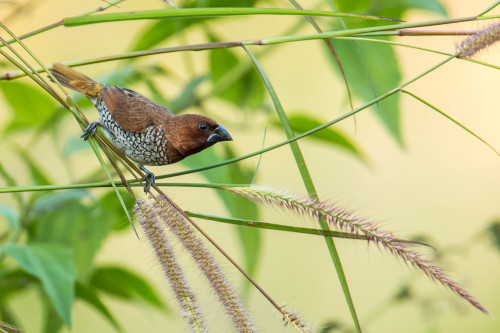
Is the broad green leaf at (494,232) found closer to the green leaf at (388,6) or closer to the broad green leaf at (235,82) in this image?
the green leaf at (388,6)

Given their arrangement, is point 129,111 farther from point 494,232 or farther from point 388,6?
point 494,232

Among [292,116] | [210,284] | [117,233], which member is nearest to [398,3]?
[292,116]

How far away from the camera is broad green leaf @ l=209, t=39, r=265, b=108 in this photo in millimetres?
1549

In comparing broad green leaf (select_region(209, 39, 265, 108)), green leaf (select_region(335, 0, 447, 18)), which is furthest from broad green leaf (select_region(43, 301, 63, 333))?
green leaf (select_region(335, 0, 447, 18))

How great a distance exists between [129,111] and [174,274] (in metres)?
0.40

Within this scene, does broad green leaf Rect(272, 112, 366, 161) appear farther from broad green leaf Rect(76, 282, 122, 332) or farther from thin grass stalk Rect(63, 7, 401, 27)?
thin grass stalk Rect(63, 7, 401, 27)

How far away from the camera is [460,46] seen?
69 centimetres

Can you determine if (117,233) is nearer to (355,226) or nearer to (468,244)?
(468,244)

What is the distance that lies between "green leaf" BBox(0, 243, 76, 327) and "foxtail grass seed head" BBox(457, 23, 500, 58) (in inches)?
29.3

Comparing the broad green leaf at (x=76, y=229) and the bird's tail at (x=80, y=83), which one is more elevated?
the bird's tail at (x=80, y=83)

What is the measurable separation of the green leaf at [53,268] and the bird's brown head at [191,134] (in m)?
0.29

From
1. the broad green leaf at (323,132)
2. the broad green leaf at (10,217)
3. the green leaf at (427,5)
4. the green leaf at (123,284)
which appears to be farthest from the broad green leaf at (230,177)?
the green leaf at (427,5)

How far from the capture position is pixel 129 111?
0.96m

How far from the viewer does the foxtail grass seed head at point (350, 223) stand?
1.86 feet
